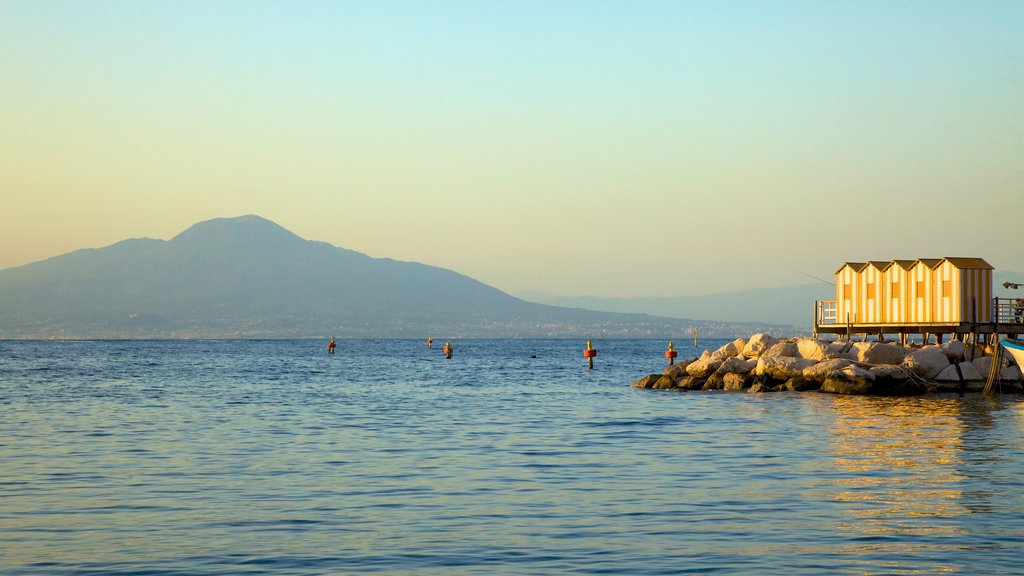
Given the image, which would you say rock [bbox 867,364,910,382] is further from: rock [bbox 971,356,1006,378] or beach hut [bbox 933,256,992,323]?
beach hut [bbox 933,256,992,323]

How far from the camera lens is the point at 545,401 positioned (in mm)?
50094

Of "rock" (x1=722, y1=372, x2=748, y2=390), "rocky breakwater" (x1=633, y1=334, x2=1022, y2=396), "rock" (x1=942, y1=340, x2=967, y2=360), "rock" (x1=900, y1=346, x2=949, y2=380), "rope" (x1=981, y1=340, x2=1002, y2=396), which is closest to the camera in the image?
"rope" (x1=981, y1=340, x2=1002, y2=396)

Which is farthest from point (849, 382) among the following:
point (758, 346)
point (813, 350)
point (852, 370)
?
point (758, 346)

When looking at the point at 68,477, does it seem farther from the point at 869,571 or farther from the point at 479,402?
the point at 479,402

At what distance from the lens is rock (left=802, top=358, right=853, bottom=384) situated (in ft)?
170

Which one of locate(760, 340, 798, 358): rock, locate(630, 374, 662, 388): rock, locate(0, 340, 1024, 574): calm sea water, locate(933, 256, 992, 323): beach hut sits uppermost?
locate(933, 256, 992, 323): beach hut

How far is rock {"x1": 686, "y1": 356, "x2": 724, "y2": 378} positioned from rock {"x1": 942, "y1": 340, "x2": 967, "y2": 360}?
34.2 feet

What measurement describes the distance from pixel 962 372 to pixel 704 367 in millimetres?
11862

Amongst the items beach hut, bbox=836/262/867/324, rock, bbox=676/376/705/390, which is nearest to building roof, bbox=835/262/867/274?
beach hut, bbox=836/262/867/324

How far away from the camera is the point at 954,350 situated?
54031 mm

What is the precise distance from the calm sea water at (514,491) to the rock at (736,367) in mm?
14169

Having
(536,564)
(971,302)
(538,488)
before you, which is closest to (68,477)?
(538,488)

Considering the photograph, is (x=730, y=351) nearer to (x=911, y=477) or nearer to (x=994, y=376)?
(x=994, y=376)

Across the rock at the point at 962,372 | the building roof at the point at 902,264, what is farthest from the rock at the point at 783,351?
the building roof at the point at 902,264
